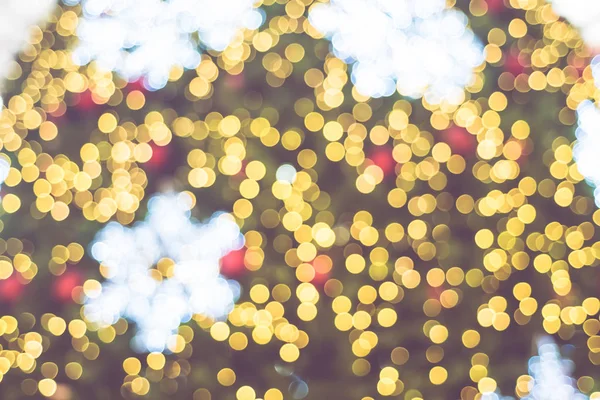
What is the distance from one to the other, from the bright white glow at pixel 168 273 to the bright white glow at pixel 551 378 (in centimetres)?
51

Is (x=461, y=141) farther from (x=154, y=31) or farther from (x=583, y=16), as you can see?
(x=154, y=31)

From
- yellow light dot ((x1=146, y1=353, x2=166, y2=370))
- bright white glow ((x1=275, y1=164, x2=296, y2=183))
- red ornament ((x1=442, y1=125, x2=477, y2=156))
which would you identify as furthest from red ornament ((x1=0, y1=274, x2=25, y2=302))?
red ornament ((x1=442, y1=125, x2=477, y2=156))

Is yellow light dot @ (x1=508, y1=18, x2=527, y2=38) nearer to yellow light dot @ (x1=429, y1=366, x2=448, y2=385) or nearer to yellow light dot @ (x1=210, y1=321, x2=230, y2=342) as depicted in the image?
yellow light dot @ (x1=429, y1=366, x2=448, y2=385)

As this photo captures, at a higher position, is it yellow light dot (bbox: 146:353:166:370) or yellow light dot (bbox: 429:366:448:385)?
yellow light dot (bbox: 429:366:448:385)

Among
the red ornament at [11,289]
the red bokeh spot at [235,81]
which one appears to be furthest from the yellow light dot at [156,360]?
the red bokeh spot at [235,81]

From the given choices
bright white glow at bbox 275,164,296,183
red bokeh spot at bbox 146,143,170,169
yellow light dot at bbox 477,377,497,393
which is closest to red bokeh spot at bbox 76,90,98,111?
red bokeh spot at bbox 146,143,170,169

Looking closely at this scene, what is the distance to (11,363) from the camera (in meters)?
0.82

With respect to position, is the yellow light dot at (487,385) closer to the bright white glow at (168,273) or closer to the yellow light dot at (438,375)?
the yellow light dot at (438,375)

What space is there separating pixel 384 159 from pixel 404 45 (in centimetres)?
20

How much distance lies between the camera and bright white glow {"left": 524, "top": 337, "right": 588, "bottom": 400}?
0.85 meters

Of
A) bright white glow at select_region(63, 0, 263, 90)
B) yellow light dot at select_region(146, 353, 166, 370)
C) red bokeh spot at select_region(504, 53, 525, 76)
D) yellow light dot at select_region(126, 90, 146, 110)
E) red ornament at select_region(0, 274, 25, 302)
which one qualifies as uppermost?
red bokeh spot at select_region(504, 53, 525, 76)

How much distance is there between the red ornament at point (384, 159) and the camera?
86 cm

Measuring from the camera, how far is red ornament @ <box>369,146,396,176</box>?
86cm

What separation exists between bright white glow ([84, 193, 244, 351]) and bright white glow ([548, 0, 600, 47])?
2.20 feet
